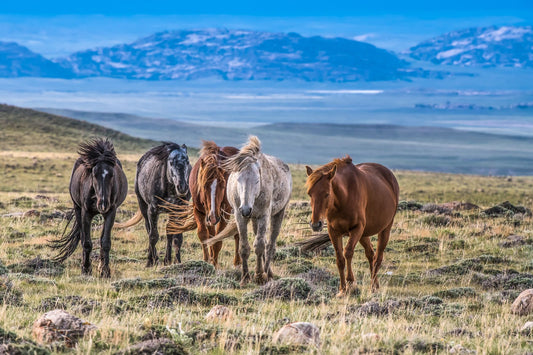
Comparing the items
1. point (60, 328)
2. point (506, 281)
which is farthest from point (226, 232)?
point (60, 328)

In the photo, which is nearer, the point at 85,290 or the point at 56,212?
the point at 85,290

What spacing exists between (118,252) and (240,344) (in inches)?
314

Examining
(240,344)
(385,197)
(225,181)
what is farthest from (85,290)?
(385,197)

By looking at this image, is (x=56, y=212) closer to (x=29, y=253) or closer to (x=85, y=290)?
(x=29, y=253)

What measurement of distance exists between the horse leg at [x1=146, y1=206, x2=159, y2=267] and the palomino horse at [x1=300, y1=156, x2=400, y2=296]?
12.5ft

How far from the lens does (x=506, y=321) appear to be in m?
8.45

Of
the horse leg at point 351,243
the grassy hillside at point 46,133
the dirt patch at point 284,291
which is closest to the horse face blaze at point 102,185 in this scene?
the dirt patch at point 284,291

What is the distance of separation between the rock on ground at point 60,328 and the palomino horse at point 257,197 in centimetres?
381

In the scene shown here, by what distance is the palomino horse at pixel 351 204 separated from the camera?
33.0 feet

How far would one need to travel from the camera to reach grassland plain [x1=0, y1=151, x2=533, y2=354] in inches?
281

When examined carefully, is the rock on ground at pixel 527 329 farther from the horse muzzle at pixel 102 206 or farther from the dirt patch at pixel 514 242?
the dirt patch at pixel 514 242

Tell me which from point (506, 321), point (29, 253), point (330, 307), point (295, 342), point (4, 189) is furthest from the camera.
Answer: point (4, 189)

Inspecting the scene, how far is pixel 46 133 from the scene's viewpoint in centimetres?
8550

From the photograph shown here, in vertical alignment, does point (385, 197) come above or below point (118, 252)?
above
